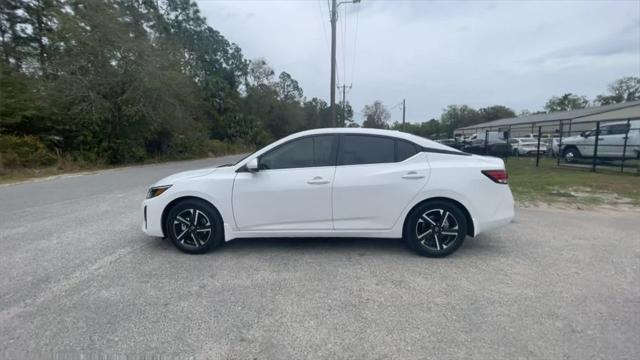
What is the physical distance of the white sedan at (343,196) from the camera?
3.85 metres

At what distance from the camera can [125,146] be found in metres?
18.8

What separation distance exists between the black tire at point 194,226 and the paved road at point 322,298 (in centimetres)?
15

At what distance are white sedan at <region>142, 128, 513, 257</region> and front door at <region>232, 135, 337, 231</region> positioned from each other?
0.01 meters

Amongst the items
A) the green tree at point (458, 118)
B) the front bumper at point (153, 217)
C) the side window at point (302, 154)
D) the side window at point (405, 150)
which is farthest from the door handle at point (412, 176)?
the green tree at point (458, 118)

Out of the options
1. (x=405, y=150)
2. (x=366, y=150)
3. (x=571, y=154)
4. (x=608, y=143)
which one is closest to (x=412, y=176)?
(x=405, y=150)

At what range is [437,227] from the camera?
3.90m

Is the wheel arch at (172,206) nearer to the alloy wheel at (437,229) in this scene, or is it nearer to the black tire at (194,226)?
the black tire at (194,226)

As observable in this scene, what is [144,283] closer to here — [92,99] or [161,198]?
[161,198]

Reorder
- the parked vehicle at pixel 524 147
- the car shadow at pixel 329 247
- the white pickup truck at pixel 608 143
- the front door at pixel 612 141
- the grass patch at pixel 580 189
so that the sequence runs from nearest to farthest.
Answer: the car shadow at pixel 329 247
the grass patch at pixel 580 189
the white pickup truck at pixel 608 143
the front door at pixel 612 141
the parked vehicle at pixel 524 147

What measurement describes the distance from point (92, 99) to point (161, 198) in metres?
16.1

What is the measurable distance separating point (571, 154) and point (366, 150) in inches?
642

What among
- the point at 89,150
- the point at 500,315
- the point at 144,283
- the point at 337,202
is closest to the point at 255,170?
the point at 337,202

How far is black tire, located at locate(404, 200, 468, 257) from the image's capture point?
153 inches

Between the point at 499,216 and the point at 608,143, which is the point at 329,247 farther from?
the point at 608,143
